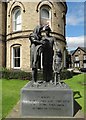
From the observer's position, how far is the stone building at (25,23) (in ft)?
73.0

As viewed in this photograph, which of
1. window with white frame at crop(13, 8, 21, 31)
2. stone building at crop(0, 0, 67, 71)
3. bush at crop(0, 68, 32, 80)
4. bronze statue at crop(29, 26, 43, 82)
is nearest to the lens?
bronze statue at crop(29, 26, 43, 82)

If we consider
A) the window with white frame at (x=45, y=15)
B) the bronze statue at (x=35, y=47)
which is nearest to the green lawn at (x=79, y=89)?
the bronze statue at (x=35, y=47)

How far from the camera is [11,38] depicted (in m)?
23.0

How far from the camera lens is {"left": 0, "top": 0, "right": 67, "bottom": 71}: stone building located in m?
22.2

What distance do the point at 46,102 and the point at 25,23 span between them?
15650 millimetres

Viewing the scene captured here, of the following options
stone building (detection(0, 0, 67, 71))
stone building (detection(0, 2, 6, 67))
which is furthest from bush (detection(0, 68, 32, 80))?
stone building (detection(0, 2, 6, 67))

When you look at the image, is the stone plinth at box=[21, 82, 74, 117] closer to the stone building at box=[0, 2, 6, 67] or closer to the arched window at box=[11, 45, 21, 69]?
the arched window at box=[11, 45, 21, 69]

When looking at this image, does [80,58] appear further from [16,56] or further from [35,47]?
[35,47]

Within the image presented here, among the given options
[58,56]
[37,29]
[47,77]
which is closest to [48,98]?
[47,77]

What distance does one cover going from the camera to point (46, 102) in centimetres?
760

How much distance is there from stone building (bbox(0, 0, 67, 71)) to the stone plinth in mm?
14463

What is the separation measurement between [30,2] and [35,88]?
16223 mm

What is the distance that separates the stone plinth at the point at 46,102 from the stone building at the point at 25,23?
47.4 ft

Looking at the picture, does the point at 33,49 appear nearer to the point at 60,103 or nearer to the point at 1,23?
the point at 60,103
